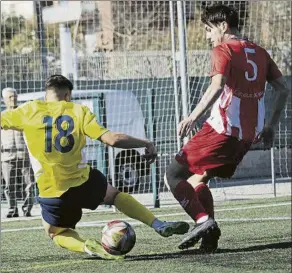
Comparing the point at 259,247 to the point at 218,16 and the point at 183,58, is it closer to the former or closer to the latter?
the point at 218,16

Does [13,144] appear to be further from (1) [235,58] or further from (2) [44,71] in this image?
(1) [235,58]

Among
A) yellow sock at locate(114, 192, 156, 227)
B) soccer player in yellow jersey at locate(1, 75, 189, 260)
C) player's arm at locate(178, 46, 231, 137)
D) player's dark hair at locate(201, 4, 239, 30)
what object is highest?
player's dark hair at locate(201, 4, 239, 30)

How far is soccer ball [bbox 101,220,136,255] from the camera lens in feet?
23.2

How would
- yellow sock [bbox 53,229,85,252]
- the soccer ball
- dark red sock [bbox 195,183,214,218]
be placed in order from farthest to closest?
dark red sock [bbox 195,183,214,218]
yellow sock [bbox 53,229,85,252]
the soccer ball

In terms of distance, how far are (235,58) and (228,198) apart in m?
6.77

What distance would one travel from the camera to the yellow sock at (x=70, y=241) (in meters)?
7.31

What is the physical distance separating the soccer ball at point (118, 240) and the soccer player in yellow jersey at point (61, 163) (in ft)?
0.44

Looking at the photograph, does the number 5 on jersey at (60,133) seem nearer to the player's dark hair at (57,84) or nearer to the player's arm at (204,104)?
the player's dark hair at (57,84)

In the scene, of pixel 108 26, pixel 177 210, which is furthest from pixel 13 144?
pixel 108 26

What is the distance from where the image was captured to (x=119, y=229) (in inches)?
282

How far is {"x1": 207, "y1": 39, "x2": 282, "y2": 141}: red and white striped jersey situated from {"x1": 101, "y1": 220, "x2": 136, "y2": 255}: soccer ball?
1.10 m

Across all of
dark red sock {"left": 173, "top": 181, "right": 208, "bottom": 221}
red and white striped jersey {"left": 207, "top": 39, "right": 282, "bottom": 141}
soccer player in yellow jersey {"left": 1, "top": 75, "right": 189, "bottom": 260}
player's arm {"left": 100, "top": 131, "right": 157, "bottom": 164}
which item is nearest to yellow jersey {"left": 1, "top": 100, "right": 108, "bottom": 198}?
soccer player in yellow jersey {"left": 1, "top": 75, "right": 189, "bottom": 260}

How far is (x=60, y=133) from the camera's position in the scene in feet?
24.1

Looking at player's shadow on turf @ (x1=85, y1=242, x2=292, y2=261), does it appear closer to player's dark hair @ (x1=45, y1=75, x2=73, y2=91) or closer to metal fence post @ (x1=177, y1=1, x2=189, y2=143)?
player's dark hair @ (x1=45, y1=75, x2=73, y2=91)
